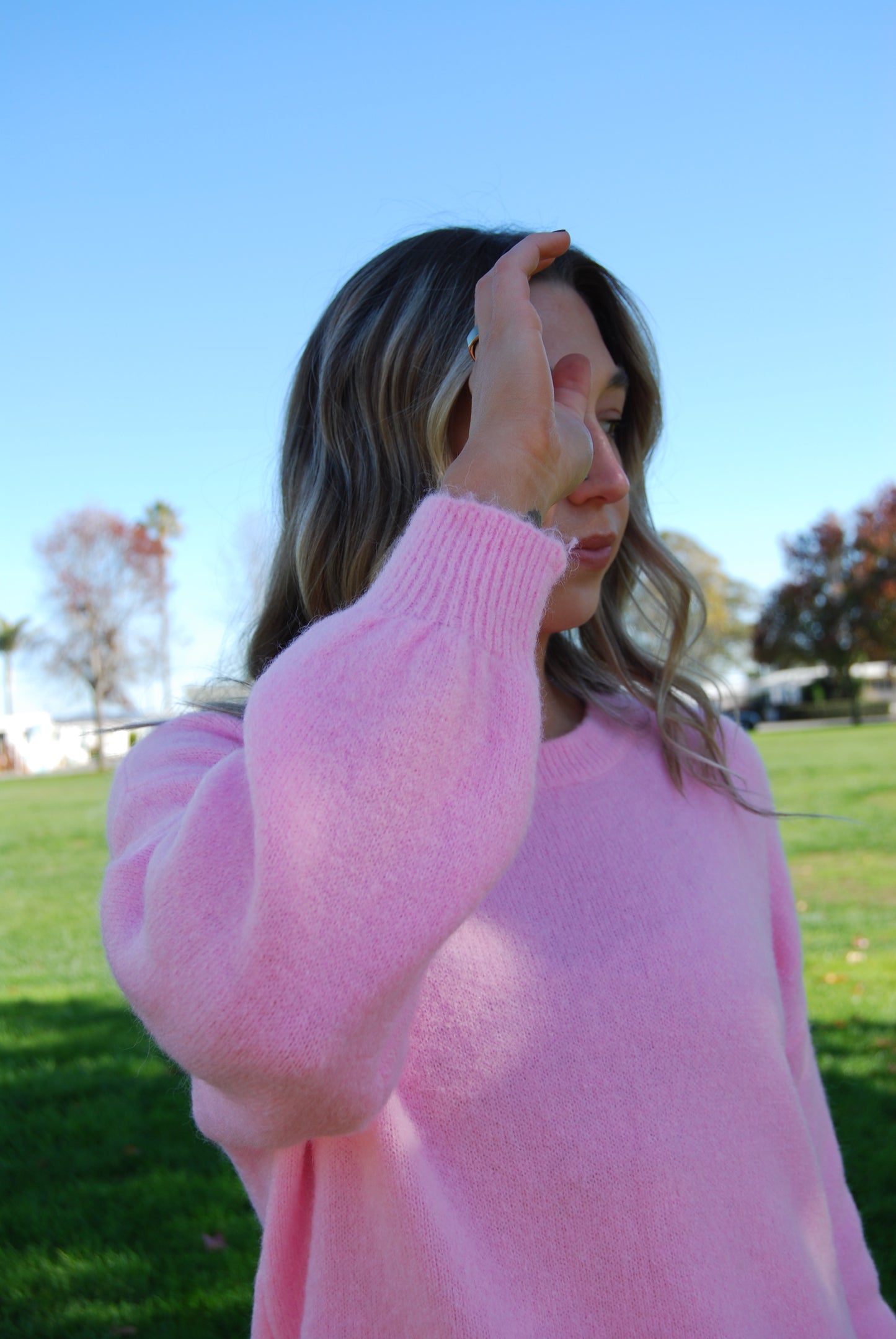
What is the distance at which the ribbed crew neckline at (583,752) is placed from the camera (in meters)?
1.79

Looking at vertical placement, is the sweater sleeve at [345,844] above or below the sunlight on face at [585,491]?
below

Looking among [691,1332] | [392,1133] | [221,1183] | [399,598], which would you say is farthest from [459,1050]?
[221,1183]

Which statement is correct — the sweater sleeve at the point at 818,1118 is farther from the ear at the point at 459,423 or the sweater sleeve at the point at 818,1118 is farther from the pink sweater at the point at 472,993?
the ear at the point at 459,423

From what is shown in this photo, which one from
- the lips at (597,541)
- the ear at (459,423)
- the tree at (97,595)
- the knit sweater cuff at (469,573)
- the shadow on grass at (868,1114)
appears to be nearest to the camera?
the knit sweater cuff at (469,573)

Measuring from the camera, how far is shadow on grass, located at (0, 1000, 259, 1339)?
3.07m

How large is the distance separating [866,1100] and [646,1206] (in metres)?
3.60

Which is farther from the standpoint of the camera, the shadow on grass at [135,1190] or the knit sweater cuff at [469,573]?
the shadow on grass at [135,1190]

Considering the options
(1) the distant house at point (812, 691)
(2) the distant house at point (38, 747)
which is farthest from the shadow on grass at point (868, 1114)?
(2) the distant house at point (38, 747)

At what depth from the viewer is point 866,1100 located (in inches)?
173

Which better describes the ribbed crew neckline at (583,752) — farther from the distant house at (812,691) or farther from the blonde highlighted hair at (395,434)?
the distant house at (812,691)

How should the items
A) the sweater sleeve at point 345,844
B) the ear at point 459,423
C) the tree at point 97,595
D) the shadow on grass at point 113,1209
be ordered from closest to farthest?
1. the sweater sleeve at point 345,844
2. the ear at point 459,423
3. the shadow on grass at point 113,1209
4. the tree at point 97,595

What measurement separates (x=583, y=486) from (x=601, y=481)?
0.11ft

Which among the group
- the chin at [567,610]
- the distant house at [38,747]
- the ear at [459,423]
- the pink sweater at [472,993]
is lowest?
the distant house at [38,747]

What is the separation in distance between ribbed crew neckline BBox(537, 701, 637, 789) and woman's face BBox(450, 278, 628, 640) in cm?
20
